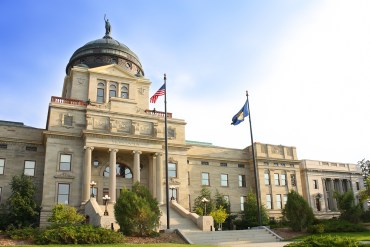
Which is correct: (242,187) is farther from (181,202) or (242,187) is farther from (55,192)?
(55,192)

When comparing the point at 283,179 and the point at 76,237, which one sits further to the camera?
the point at 283,179

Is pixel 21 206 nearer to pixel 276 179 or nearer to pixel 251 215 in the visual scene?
pixel 251 215

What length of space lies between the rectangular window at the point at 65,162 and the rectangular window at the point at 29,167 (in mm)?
4103

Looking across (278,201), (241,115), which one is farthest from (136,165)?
(278,201)

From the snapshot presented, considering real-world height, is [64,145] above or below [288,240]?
above

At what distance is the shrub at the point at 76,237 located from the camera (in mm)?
20750

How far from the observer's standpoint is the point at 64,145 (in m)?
38.2

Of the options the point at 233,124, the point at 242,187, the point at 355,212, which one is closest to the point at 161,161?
the point at 233,124

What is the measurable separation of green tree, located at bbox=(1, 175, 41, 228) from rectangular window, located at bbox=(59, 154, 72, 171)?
10.6 feet

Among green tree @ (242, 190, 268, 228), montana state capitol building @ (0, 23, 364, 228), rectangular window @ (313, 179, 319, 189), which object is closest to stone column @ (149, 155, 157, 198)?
montana state capitol building @ (0, 23, 364, 228)

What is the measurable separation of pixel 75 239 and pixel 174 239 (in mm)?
7001

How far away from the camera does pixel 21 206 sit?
33.5 meters

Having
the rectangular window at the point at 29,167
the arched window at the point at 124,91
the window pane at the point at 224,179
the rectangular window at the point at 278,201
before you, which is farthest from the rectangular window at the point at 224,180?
the rectangular window at the point at 29,167

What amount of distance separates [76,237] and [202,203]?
22436 millimetres
